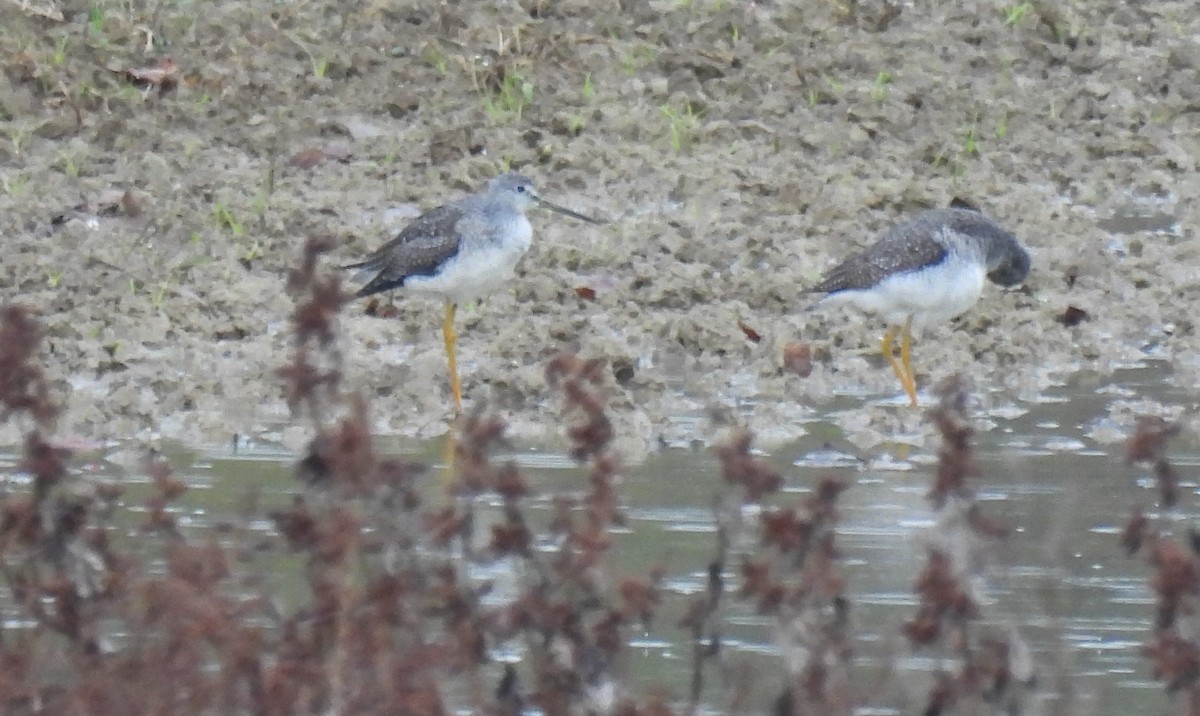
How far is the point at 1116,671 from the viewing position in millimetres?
6191

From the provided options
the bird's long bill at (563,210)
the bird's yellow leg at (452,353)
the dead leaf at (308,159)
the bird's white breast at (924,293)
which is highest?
the dead leaf at (308,159)

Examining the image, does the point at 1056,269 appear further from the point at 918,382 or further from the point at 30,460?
the point at 30,460

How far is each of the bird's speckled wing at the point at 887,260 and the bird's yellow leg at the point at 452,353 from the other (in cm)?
141

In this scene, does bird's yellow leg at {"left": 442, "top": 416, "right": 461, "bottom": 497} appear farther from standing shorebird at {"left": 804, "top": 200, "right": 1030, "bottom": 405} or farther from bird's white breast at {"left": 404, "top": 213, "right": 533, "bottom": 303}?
standing shorebird at {"left": 804, "top": 200, "right": 1030, "bottom": 405}

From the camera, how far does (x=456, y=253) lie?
33.4 feet

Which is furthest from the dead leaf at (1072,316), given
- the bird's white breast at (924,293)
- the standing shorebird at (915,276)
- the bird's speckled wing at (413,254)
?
the bird's speckled wing at (413,254)

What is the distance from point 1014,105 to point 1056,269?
261 cm

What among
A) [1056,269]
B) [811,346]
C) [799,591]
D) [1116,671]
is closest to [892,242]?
[811,346]

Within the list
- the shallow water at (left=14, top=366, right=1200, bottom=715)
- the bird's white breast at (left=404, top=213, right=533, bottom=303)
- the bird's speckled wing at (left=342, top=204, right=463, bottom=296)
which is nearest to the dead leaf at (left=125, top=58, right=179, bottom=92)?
the bird's speckled wing at (left=342, top=204, right=463, bottom=296)

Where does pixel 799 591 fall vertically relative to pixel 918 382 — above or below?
below

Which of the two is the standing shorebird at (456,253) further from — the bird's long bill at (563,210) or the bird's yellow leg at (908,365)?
the bird's yellow leg at (908,365)

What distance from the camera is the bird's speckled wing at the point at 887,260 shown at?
10156mm

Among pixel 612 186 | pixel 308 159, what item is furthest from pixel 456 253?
pixel 308 159

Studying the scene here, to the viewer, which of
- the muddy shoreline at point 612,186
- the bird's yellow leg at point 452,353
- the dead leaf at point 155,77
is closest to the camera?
the bird's yellow leg at point 452,353
